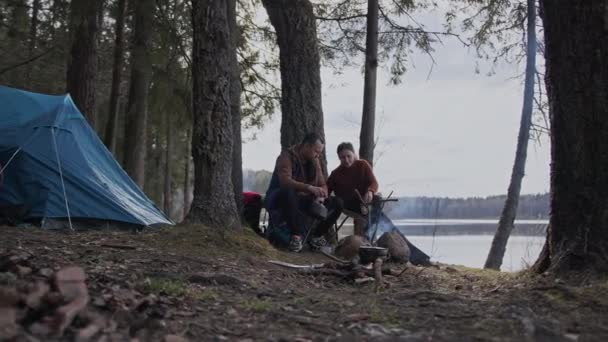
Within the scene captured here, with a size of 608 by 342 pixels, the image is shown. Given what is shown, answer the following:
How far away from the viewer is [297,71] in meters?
6.86

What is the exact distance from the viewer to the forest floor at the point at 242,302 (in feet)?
7.77

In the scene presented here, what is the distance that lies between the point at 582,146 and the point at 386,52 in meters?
5.55

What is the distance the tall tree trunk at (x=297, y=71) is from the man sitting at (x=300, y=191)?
69 centimetres

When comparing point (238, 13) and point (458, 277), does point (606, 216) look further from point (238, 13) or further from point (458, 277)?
point (238, 13)

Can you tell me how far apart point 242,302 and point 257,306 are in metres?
0.14

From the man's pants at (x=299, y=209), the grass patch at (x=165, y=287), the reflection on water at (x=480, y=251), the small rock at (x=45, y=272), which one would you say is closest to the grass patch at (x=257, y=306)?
the grass patch at (x=165, y=287)

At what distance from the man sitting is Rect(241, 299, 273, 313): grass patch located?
274 centimetres

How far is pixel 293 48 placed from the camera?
6.88 meters

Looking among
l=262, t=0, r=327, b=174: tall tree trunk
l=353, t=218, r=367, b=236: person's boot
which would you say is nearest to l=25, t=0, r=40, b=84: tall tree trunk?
l=262, t=0, r=327, b=174: tall tree trunk

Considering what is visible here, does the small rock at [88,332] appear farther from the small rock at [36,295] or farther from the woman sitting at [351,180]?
the woman sitting at [351,180]

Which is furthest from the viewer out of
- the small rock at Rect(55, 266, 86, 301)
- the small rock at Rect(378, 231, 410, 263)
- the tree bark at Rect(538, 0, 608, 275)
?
the small rock at Rect(378, 231, 410, 263)

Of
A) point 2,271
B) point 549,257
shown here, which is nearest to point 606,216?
point 549,257

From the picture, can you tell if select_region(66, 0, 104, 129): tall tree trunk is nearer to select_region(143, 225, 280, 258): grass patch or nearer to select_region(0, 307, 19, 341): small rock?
select_region(143, 225, 280, 258): grass patch

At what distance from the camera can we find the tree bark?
11.7ft
